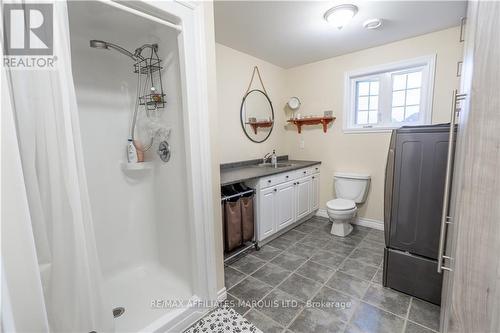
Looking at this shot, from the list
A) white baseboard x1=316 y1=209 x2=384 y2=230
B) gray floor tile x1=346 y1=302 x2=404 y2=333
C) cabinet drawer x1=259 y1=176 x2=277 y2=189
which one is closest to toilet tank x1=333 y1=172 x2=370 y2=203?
white baseboard x1=316 y1=209 x2=384 y2=230

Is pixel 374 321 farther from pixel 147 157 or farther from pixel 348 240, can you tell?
pixel 147 157

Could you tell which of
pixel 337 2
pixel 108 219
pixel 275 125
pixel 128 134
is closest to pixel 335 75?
pixel 275 125

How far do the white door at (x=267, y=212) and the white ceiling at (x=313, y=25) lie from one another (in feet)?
5.39

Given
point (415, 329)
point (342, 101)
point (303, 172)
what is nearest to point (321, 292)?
point (415, 329)

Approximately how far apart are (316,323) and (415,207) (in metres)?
1.07

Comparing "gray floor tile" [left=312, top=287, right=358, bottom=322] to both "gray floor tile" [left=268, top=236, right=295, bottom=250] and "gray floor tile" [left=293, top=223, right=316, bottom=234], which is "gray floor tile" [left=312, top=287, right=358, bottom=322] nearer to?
"gray floor tile" [left=268, top=236, right=295, bottom=250]

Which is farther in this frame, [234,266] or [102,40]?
[234,266]

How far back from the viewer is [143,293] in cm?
179

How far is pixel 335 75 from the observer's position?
3.05 m

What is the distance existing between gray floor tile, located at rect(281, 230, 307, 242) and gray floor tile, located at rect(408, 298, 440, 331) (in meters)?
1.24

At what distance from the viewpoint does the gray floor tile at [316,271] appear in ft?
6.41

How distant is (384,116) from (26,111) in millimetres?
3254

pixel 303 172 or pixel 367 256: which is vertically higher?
pixel 303 172

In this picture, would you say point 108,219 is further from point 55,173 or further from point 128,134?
point 55,173
